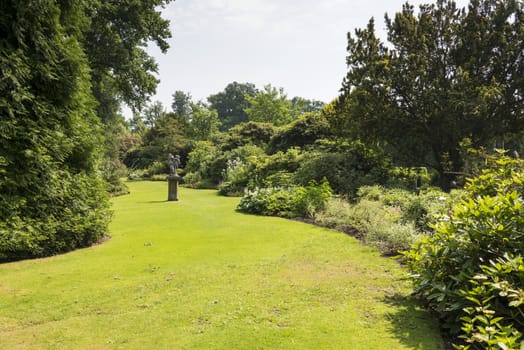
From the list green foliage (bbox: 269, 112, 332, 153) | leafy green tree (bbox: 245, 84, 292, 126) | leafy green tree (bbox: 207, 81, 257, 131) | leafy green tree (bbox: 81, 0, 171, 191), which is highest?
leafy green tree (bbox: 207, 81, 257, 131)

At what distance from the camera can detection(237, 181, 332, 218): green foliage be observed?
11102 millimetres

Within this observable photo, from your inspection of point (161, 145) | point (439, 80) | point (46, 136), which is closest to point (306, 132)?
point (439, 80)

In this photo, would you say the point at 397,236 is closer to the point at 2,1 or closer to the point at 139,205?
the point at 2,1

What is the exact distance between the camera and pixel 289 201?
1192 cm

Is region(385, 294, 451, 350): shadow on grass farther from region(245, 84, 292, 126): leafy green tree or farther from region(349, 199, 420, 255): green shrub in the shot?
region(245, 84, 292, 126): leafy green tree

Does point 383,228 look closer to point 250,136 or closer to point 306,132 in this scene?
point 306,132

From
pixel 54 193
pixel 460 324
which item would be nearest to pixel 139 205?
pixel 54 193

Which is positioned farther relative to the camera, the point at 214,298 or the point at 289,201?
the point at 289,201

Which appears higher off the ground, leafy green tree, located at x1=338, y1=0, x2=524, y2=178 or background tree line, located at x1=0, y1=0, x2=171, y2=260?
leafy green tree, located at x1=338, y1=0, x2=524, y2=178

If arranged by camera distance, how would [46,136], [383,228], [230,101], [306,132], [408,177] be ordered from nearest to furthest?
1. [46,136]
2. [383,228]
3. [408,177]
4. [306,132]
5. [230,101]

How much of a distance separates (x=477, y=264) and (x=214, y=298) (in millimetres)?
3057

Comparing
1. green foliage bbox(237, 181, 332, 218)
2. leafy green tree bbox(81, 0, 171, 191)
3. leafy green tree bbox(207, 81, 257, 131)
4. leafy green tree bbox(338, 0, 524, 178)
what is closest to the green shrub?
green foliage bbox(237, 181, 332, 218)

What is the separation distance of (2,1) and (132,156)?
122 feet

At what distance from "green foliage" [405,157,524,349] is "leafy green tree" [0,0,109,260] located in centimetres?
637
